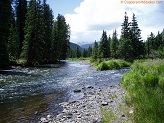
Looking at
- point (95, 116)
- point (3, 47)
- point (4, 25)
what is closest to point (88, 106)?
point (95, 116)

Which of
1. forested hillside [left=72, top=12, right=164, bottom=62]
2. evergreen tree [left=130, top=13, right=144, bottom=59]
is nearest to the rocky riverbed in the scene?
forested hillside [left=72, top=12, right=164, bottom=62]

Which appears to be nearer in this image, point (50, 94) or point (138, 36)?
point (50, 94)

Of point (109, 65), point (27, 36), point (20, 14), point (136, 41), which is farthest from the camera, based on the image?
point (136, 41)

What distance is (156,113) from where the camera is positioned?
7.84 metres

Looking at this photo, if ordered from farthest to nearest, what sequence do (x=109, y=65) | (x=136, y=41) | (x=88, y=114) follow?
1. (x=136, y=41)
2. (x=109, y=65)
3. (x=88, y=114)

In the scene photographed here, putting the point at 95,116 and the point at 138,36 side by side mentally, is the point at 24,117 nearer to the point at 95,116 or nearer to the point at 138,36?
the point at 95,116

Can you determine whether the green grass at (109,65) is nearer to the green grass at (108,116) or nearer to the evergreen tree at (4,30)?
the evergreen tree at (4,30)

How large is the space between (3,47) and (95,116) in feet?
105

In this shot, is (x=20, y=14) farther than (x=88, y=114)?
Yes

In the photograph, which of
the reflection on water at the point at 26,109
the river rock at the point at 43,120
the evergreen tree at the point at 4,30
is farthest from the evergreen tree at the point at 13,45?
the river rock at the point at 43,120

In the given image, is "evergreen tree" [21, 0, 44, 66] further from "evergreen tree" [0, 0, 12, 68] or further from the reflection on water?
the reflection on water

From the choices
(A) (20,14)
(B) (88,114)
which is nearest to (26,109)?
(B) (88,114)

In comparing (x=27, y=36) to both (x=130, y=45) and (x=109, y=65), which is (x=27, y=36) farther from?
(x=130, y=45)

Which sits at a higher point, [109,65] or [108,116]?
[109,65]
